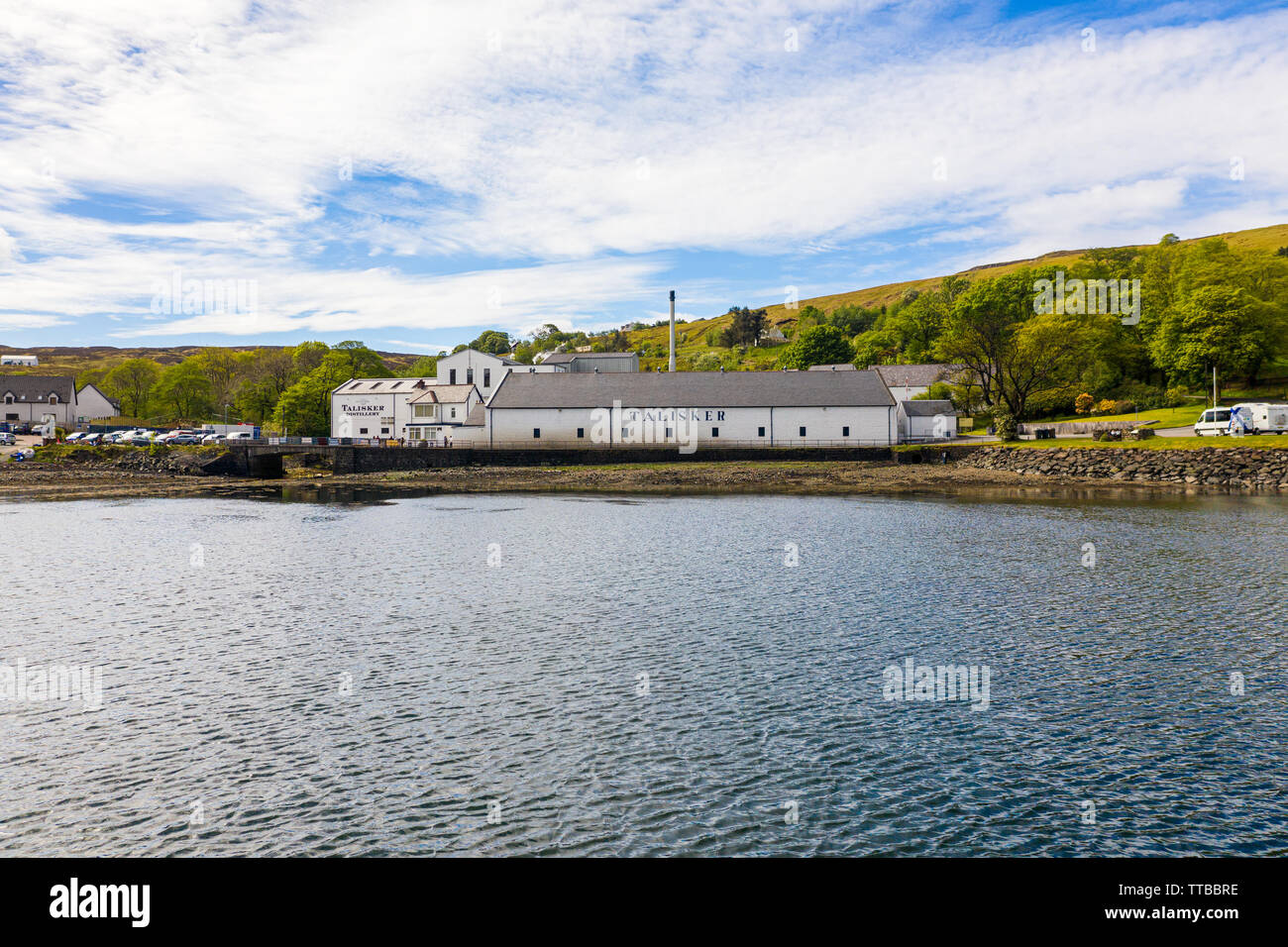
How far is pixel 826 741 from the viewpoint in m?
11.9

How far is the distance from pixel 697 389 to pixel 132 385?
106 metres

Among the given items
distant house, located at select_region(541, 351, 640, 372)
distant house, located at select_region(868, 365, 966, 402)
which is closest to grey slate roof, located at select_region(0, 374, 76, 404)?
distant house, located at select_region(541, 351, 640, 372)

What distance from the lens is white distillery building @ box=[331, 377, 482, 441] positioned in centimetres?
9294

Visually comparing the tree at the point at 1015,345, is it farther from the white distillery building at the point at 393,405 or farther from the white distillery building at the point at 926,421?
the white distillery building at the point at 393,405

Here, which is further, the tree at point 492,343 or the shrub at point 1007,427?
the tree at point 492,343

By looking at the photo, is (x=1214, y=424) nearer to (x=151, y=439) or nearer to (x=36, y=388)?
(x=151, y=439)

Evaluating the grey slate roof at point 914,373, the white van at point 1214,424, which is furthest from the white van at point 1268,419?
the grey slate roof at point 914,373

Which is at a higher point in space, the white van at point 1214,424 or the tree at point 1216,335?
the tree at point 1216,335

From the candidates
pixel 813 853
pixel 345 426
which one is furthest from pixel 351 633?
pixel 345 426

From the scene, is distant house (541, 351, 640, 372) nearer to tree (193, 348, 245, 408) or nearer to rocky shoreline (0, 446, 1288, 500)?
rocky shoreline (0, 446, 1288, 500)

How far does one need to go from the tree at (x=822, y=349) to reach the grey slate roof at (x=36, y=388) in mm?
108930

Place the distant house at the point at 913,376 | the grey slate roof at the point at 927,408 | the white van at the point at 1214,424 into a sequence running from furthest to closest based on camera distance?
the distant house at the point at 913,376, the grey slate roof at the point at 927,408, the white van at the point at 1214,424

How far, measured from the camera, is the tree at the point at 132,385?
131375 millimetres

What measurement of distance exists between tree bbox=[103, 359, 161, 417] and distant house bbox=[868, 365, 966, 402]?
4570 inches
